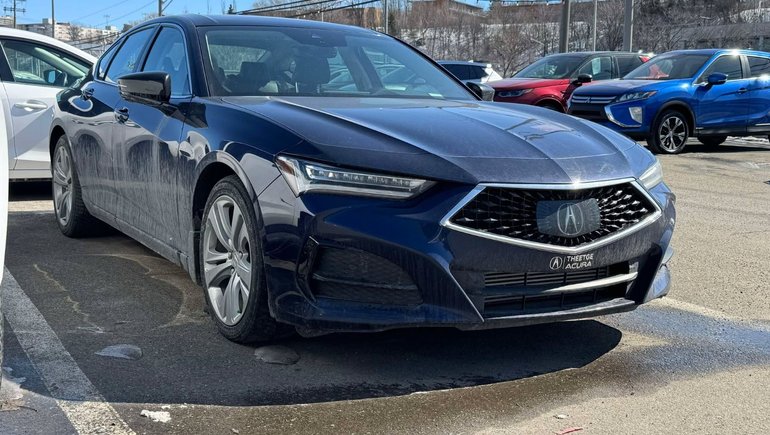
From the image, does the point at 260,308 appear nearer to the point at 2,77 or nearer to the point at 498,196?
the point at 498,196

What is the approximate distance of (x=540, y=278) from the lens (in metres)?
3.44

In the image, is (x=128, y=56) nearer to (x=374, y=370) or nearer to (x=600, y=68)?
(x=374, y=370)

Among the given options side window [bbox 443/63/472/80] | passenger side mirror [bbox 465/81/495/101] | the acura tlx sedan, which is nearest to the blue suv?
side window [bbox 443/63/472/80]

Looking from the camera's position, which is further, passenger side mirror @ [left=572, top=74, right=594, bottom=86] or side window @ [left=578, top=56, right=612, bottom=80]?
side window @ [left=578, top=56, right=612, bottom=80]

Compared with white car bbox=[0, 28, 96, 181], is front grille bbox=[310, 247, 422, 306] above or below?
below

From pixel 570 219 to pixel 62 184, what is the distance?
4.29 metres

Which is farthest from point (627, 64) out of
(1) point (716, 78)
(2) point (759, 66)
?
(1) point (716, 78)

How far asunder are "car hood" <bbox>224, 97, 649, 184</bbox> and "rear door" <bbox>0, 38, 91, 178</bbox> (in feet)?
13.5

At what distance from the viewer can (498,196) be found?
332cm

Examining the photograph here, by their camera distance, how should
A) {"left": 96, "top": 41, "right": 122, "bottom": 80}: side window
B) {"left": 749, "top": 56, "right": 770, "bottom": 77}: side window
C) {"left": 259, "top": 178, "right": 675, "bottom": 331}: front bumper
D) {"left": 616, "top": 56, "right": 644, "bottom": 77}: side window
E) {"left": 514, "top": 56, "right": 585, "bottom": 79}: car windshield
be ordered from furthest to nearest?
1. {"left": 616, "top": 56, "right": 644, "bottom": 77}: side window
2. {"left": 514, "top": 56, "right": 585, "bottom": 79}: car windshield
3. {"left": 749, "top": 56, "right": 770, "bottom": 77}: side window
4. {"left": 96, "top": 41, "right": 122, "bottom": 80}: side window
5. {"left": 259, "top": 178, "right": 675, "bottom": 331}: front bumper

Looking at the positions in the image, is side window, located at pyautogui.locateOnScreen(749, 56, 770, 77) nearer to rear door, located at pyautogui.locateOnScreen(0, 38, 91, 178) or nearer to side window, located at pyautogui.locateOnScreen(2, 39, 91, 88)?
side window, located at pyautogui.locateOnScreen(2, 39, 91, 88)

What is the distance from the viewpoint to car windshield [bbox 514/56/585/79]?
16047mm

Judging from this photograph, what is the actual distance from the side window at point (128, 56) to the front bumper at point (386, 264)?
251 cm

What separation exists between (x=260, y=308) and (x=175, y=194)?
1.00 metres
